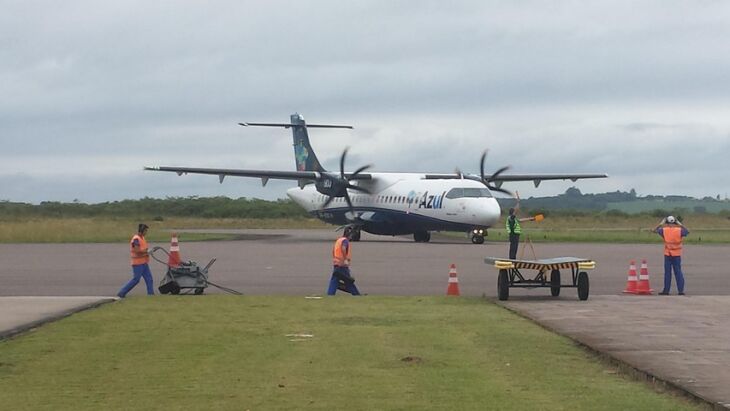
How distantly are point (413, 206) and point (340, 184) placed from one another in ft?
14.5

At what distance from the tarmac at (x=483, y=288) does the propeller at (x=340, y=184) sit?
26.9 ft

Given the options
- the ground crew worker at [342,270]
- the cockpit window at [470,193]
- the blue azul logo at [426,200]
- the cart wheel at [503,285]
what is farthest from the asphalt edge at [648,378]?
the blue azul logo at [426,200]

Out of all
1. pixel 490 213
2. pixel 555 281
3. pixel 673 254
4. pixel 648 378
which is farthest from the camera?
pixel 490 213

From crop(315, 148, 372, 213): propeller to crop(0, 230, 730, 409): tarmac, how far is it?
8187mm

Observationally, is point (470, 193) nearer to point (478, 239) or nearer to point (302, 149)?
point (478, 239)

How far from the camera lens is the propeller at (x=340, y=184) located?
4884 cm

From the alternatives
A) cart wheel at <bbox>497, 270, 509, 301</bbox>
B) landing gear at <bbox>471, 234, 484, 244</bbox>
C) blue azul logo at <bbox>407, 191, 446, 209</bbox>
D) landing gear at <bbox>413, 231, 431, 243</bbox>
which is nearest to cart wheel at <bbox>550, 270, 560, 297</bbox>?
cart wheel at <bbox>497, 270, 509, 301</bbox>

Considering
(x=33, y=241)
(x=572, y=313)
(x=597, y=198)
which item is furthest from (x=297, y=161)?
(x=597, y=198)

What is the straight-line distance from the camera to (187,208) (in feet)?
328

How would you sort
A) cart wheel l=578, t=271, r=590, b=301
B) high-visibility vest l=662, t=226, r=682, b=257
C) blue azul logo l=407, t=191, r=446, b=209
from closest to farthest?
cart wheel l=578, t=271, r=590, b=301 → high-visibility vest l=662, t=226, r=682, b=257 → blue azul logo l=407, t=191, r=446, b=209

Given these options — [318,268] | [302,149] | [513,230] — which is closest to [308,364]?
[513,230]

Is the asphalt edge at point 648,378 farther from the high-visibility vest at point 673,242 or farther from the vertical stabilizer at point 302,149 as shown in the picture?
the vertical stabilizer at point 302,149

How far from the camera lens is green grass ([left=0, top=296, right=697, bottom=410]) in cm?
862

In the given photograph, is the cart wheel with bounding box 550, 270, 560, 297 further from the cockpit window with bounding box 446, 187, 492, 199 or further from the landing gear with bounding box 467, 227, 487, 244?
the cockpit window with bounding box 446, 187, 492, 199
